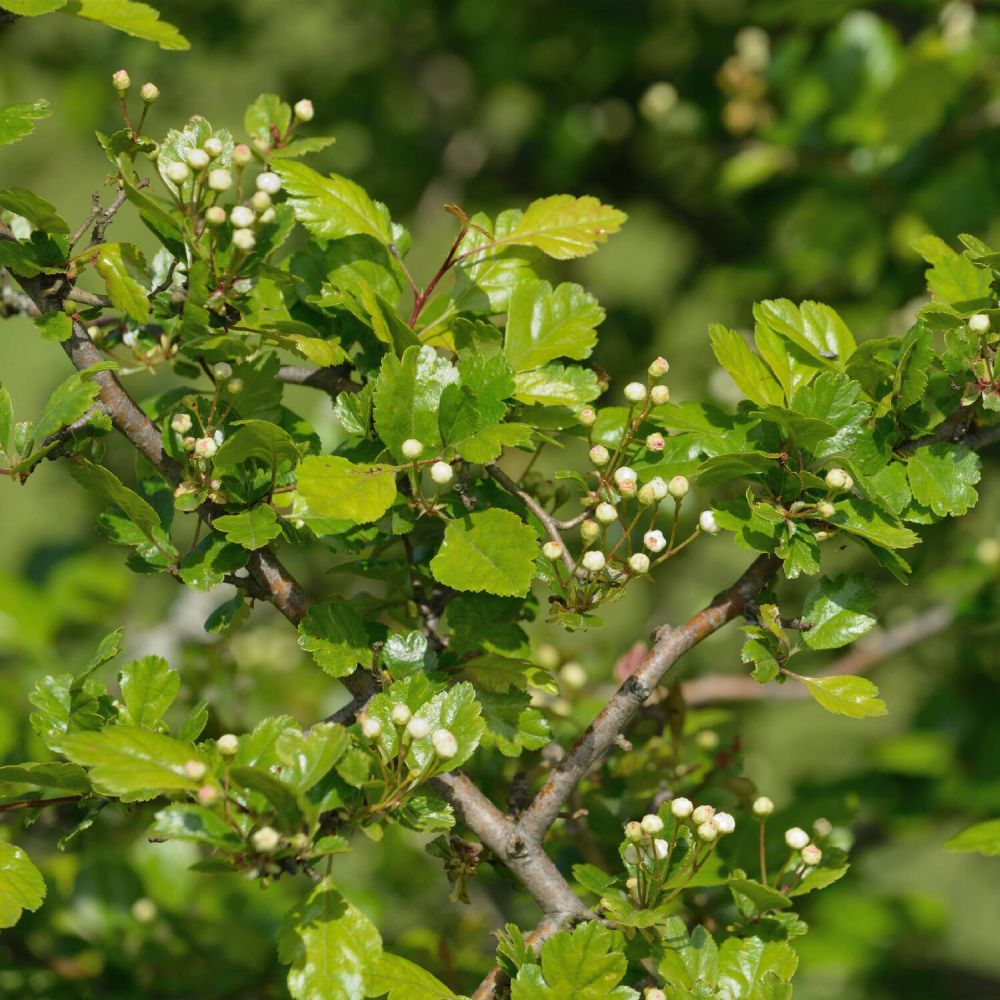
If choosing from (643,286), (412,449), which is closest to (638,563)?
(412,449)

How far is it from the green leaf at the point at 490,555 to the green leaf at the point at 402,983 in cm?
25

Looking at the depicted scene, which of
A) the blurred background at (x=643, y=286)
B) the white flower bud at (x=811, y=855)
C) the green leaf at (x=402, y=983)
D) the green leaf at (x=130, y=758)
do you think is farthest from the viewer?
the blurred background at (x=643, y=286)

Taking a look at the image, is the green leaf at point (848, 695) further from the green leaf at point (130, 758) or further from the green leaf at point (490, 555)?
the green leaf at point (130, 758)

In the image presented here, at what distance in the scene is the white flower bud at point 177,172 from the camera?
77 centimetres

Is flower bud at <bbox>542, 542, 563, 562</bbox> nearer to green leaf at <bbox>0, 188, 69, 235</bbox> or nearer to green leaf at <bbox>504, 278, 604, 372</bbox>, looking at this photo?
green leaf at <bbox>504, 278, 604, 372</bbox>

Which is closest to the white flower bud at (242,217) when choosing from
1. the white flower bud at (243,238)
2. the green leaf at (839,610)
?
the white flower bud at (243,238)

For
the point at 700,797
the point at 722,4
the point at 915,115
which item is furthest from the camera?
the point at 722,4

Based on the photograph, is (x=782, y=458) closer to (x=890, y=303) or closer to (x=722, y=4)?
(x=890, y=303)

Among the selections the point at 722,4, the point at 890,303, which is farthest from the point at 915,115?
the point at 722,4

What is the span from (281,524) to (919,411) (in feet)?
1.46

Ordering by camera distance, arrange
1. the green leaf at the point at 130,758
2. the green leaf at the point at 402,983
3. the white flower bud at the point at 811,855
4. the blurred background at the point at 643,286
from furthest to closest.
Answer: the blurred background at the point at 643,286
the white flower bud at the point at 811,855
the green leaf at the point at 402,983
the green leaf at the point at 130,758

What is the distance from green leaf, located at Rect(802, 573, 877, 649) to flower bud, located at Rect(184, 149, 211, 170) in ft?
1.63

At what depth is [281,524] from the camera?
2.60 ft

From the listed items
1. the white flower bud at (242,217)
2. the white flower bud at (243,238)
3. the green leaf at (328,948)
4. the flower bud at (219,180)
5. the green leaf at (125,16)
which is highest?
the green leaf at (125,16)
